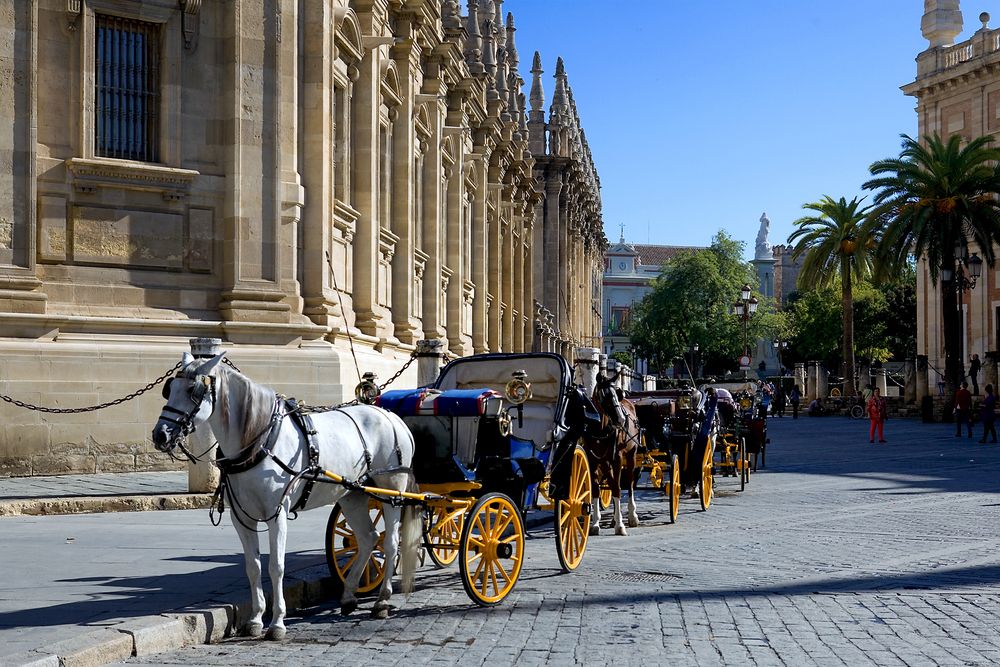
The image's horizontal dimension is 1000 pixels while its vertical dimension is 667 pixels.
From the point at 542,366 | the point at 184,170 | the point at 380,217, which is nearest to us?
the point at 542,366

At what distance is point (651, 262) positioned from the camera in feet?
512

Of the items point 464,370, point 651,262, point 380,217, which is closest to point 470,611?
point 464,370

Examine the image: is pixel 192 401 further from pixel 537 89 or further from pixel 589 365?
pixel 537 89

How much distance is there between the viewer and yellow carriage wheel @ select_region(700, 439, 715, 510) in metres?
16.6

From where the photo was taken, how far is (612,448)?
13.3 meters

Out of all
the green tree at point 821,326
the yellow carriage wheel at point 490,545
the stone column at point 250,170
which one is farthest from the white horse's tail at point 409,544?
the green tree at point 821,326

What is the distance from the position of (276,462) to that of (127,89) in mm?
12062

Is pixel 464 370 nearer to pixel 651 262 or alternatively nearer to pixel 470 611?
pixel 470 611

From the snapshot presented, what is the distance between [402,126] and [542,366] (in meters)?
17.4

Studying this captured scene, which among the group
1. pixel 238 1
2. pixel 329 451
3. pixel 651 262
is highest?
pixel 651 262

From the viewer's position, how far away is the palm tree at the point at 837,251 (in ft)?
183

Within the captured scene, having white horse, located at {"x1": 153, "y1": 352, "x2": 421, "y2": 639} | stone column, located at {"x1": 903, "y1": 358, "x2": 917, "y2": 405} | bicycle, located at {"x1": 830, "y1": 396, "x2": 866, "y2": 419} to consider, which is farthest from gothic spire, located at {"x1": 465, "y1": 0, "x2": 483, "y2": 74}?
white horse, located at {"x1": 153, "y1": 352, "x2": 421, "y2": 639}

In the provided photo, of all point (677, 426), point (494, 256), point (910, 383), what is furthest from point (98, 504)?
point (910, 383)

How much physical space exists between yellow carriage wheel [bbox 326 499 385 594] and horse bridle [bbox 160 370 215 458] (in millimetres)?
1799
